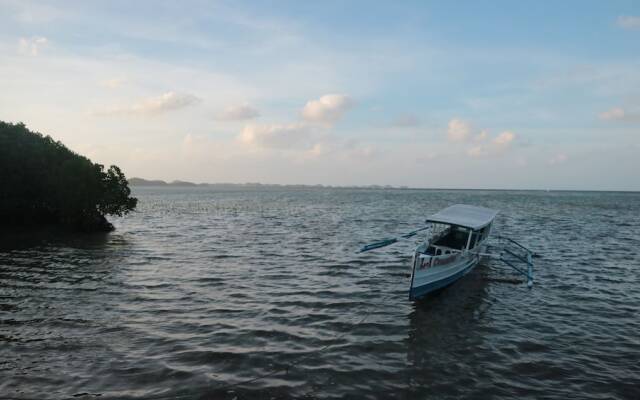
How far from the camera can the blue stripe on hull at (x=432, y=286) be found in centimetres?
2190

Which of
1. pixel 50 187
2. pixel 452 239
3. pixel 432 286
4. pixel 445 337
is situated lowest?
pixel 445 337

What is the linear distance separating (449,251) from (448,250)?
2.82ft

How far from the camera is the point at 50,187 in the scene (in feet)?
162

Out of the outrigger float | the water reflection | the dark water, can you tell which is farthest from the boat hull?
the dark water

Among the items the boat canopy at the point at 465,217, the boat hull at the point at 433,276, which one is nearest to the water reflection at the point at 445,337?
the boat hull at the point at 433,276

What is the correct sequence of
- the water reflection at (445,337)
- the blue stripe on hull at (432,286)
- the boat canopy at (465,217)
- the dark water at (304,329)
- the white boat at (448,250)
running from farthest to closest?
the boat canopy at (465,217)
the white boat at (448,250)
the blue stripe on hull at (432,286)
the water reflection at (445,337)
the dark water at (304,329)

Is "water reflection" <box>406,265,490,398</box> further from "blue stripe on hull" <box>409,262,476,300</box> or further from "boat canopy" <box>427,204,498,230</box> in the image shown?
"boat canopy" <box>427,204,498,230</box>

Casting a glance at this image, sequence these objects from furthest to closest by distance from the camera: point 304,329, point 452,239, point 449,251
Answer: point 452,239 < point 449,251 < point 304,329

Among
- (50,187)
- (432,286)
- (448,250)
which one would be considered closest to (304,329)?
(432,286)

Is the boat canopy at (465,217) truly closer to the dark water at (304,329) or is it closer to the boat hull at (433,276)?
the boat hull at (433,276)

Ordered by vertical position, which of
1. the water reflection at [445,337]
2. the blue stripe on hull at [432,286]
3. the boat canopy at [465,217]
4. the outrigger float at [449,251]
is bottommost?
the water reflection at [445,337]

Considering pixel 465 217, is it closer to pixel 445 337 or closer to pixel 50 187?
pixel 445 337

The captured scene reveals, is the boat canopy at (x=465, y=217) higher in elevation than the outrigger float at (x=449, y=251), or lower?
higher

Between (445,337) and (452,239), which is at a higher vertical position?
(452,239)
